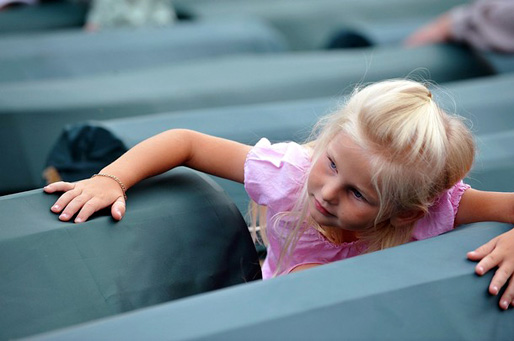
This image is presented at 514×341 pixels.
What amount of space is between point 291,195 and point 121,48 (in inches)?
55.9

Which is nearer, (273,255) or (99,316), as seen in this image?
(99,316)

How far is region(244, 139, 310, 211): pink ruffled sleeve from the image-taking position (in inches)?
45.1

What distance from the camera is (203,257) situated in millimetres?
1118

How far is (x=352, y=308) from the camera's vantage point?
85 cm

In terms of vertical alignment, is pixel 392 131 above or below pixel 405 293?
above

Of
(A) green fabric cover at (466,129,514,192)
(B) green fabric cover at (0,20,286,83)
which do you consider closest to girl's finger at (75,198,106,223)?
(A) green fabric cover at (466,129,514,192)

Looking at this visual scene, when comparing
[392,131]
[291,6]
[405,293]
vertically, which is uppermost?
[392,131]

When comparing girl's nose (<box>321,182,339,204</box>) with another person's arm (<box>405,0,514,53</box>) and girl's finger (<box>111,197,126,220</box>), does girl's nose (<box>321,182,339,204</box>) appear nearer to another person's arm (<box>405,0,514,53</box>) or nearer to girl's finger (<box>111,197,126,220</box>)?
girl's finger (<box>111,197,126,220</box>)

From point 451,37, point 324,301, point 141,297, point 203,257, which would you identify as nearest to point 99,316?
point 141,297

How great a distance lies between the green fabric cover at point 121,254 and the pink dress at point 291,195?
0.18 ft

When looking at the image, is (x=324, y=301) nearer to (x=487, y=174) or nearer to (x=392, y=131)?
(x=392, y=131)

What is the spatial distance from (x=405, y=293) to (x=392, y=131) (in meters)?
0.22

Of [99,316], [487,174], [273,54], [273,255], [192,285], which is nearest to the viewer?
[99,316]

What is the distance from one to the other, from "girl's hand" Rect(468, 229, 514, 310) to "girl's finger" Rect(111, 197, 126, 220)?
471mm
